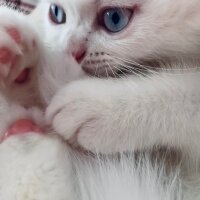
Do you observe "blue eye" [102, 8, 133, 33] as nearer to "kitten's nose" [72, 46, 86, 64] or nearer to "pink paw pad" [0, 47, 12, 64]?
"kitten's nose" [72, 46, 86, 64]

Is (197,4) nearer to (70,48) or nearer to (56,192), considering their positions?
(70,48)

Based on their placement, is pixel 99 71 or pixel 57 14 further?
pixel 57 14


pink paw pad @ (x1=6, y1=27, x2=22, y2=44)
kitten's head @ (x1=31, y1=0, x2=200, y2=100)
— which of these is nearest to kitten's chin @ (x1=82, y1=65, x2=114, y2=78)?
kitten's head @ (x1=31, y1=0, x2=200, y2=100)

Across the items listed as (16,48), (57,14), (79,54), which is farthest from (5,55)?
(57,14)

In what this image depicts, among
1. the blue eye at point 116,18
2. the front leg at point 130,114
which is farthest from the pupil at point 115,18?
the front leg at point 130,114

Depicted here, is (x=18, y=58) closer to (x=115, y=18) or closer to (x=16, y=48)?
(x=16, y=48)

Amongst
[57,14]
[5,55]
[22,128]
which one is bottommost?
[22,128]

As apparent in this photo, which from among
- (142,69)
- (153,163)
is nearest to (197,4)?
(142,69)
